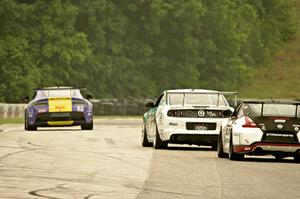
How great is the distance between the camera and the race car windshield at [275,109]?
895 inches

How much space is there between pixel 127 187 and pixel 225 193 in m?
1.36

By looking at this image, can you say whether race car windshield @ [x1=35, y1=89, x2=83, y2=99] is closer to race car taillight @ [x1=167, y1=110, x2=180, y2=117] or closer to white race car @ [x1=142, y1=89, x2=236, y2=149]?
white race car @ [x1=142, y1=89, x2=236, y2=149]

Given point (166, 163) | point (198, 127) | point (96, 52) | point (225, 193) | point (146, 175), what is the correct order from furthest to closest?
point (96, 52) < point (198, 127) < point (166, 163) < point (146, 175) < point (225, 193)

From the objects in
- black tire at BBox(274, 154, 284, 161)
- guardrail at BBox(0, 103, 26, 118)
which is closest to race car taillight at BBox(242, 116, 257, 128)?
black tire at BBox(274, 154, 284, 161)

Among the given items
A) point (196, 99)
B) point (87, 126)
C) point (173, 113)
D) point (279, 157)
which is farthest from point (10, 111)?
point (279, 157)

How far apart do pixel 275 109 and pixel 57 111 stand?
1361 cm

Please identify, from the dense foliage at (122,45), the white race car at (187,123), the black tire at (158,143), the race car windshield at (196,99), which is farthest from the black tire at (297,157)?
the dense foliage at (122,45)

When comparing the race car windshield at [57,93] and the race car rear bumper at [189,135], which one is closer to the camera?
the race car rear bumper at [189,135]

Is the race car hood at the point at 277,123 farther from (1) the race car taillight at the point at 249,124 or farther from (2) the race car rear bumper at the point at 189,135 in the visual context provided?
(2) the race car rear bumper at the point at 189,135

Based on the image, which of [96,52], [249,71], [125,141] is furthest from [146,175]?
[249,71]

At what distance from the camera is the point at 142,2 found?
79125mm

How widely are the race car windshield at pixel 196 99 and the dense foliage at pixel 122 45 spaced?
40409 mm

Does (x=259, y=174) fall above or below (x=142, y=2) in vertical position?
below

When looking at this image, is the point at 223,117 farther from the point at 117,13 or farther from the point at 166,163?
the point at 117,13
